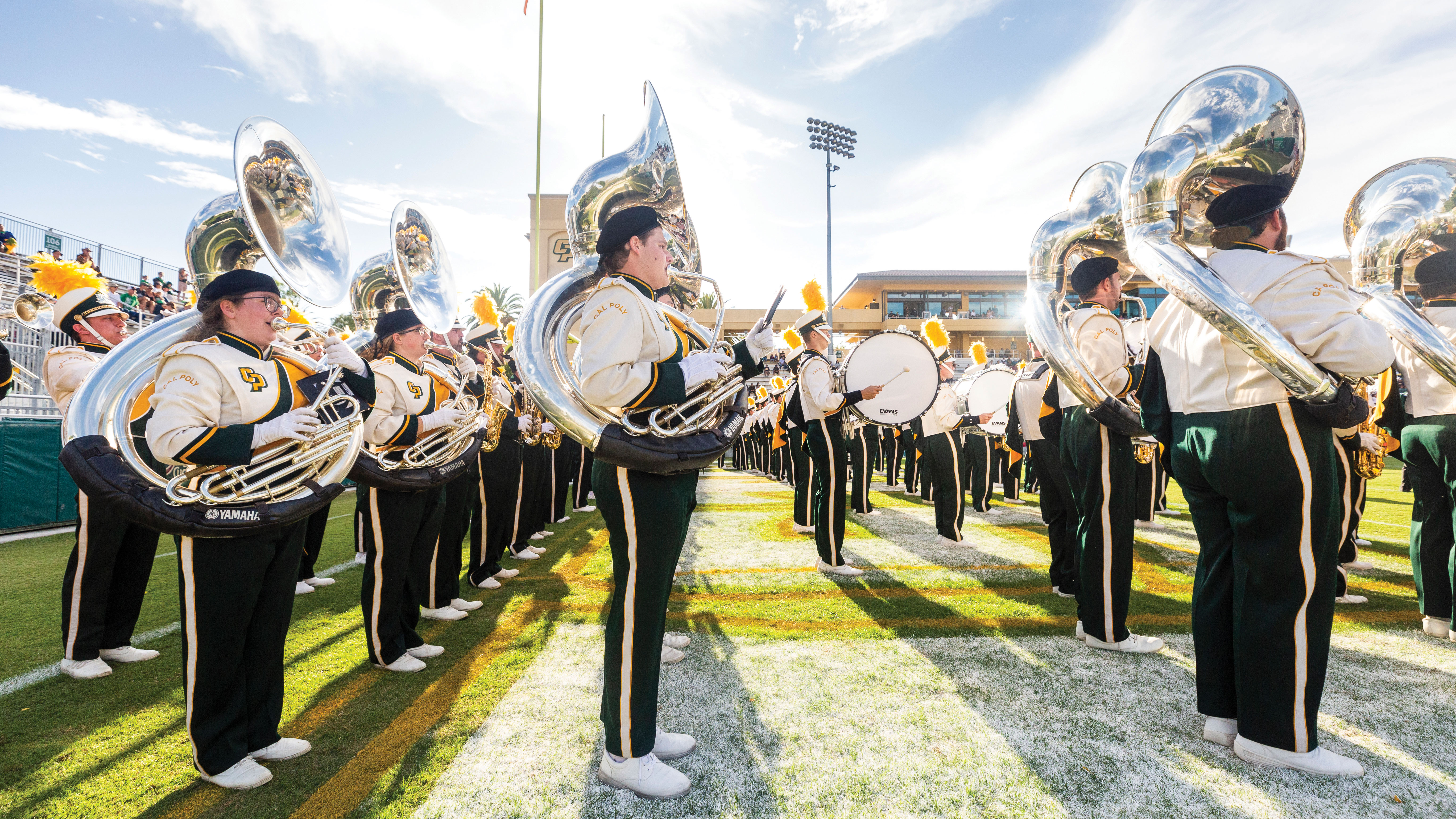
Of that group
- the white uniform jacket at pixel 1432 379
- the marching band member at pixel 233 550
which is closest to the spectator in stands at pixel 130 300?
the marching band member at pixel 233 550

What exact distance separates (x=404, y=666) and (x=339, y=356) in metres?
1.75

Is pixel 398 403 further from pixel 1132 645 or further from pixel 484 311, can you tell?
pixel 1132 645

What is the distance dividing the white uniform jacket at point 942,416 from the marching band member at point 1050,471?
3.58 feet

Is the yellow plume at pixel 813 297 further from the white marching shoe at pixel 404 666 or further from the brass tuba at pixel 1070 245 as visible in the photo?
the white marching shoe at pixel 404 666

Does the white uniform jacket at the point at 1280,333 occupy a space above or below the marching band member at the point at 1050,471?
above

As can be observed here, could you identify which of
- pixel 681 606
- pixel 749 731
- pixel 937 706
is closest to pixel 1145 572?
pixel 937 706

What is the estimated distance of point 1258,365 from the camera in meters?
2.43

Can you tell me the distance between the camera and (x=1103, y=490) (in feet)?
12.4

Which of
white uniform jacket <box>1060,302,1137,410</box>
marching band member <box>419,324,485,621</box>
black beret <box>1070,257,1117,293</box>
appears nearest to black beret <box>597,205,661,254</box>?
marching band member <box>419,324,485,621</box>

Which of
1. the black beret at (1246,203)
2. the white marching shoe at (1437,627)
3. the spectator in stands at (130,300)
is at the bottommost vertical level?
the white marching shoe at (1437,627)

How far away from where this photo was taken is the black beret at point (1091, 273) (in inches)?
163

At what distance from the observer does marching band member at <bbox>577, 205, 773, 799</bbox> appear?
2.31 meters

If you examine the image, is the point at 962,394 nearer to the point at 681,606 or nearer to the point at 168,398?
the point at 681,606

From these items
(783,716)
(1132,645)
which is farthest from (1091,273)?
(783,716)
